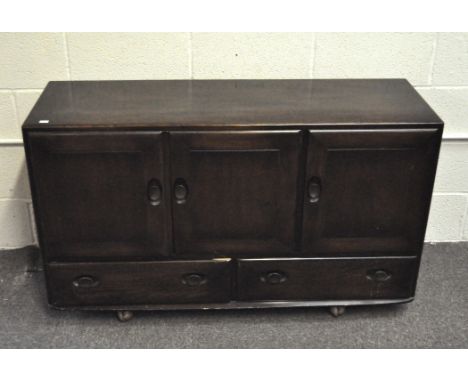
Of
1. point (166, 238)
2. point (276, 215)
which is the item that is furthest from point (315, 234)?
point (166, 238)

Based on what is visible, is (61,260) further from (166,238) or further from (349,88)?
(349,88)

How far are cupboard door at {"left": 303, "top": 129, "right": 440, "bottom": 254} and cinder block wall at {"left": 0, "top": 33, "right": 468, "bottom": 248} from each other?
1.38 feet

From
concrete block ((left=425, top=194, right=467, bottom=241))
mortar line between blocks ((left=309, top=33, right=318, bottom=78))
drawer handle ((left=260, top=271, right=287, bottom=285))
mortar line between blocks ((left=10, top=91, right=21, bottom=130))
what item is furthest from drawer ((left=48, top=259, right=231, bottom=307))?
concrete block ((left=425, top=194, right=467, bottom=241))

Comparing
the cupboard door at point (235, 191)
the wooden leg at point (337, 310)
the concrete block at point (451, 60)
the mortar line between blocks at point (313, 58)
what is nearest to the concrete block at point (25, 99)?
the cupboard door at point (235, 191)

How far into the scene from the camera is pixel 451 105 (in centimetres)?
207

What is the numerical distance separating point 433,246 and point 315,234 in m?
0.70

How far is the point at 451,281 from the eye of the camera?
83.8 inches

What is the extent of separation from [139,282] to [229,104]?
1.90 feet

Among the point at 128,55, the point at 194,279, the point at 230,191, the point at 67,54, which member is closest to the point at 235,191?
the point at 230,191

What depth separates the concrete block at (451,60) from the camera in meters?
1.98

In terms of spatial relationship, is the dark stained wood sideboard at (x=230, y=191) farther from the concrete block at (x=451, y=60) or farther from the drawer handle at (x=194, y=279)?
the concrete block at (x=451, y=60)

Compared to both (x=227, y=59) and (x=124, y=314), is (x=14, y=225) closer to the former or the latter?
(x=124, y=314)

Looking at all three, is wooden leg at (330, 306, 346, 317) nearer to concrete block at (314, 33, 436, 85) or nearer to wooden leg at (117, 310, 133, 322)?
wooden leg at (117, 310, 133, 322)

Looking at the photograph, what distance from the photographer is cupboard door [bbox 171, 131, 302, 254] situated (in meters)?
1.67
